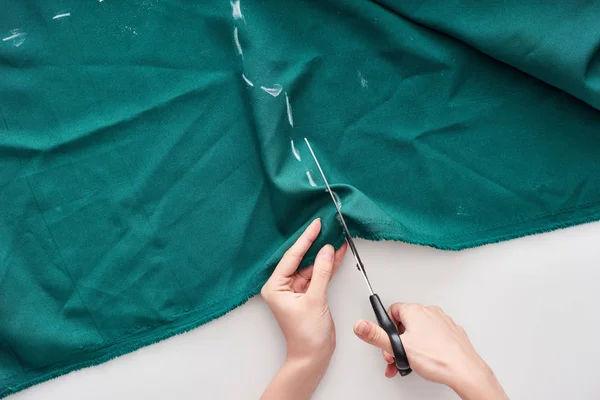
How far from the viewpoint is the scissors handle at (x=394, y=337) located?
0.80m

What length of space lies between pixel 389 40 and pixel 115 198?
24.3 inches

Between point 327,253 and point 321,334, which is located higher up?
point 327,253

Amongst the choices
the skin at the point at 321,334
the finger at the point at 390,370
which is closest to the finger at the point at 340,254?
the skin at the point at 321,334

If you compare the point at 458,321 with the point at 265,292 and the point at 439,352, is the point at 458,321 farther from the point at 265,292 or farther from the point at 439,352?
the point at 265,292

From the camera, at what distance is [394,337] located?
0.81 metres

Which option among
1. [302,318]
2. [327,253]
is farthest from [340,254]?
[302,318]

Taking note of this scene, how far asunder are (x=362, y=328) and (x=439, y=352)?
6.0 inches

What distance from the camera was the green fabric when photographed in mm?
903

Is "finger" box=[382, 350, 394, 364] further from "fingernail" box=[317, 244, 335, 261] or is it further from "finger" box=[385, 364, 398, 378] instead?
"fingernail" box=[317, 244, 335, 261]

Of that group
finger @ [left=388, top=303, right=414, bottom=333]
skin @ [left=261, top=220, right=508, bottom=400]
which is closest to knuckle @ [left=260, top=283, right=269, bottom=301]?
skin @ [left=261, top=220, right=508, bottom=400]

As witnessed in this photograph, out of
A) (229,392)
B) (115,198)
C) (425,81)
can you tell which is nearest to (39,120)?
(115,198)

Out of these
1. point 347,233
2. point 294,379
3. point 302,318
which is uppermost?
point 347,233

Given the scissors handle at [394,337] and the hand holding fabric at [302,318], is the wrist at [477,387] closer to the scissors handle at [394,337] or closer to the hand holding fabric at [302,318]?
the scissors handle at [394,337]

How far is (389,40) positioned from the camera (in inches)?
36.3
